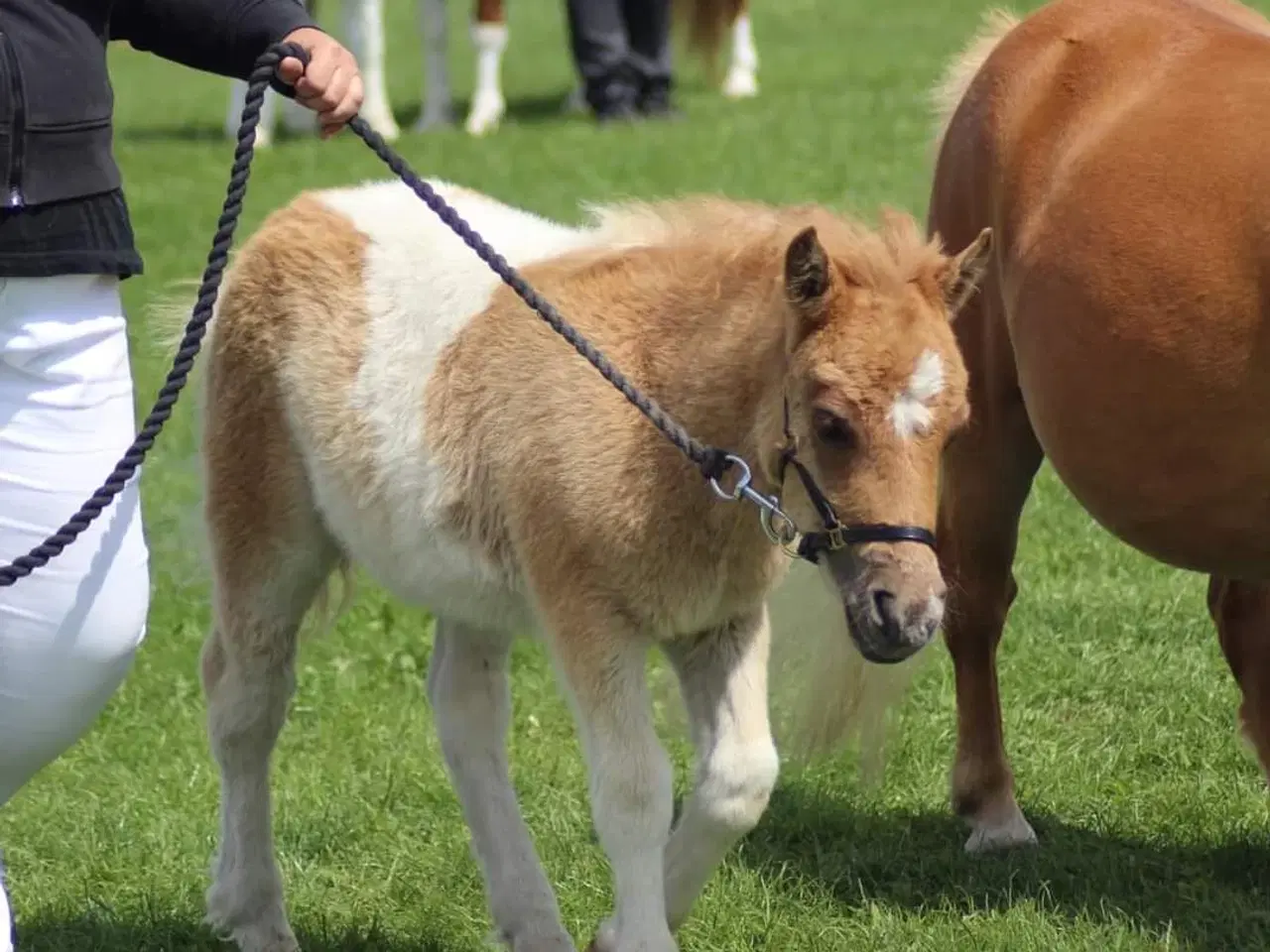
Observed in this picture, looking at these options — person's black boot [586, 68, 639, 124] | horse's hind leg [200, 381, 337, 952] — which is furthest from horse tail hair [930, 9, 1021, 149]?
person's black boot [586, 68, 639, 124]

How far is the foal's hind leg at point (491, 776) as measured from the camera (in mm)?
4016

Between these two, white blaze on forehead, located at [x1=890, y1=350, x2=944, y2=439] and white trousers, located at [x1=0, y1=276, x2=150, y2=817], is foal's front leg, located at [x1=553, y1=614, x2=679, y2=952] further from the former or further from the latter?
white trousers, located at [x1=0, y1=276, x2=150, y2=817]

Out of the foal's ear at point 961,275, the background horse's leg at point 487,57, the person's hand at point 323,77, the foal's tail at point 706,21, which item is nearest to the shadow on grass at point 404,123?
the background horse's leg at point 487,57

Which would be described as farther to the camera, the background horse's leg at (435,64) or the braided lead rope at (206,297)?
the background horse's leg at (435,64)

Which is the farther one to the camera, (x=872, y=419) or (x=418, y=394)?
(x=418, y=394)

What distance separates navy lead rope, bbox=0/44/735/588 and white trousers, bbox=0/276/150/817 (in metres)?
0.04

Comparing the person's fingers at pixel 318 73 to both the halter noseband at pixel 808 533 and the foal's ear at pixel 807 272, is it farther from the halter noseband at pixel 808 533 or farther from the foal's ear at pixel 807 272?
the halter noseband at pixel 808 533

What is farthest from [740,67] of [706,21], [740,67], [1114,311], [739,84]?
[1114,311]

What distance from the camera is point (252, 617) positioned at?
4137 mm

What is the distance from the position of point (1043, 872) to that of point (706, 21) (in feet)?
35.4

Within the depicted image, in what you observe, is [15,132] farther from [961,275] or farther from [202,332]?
[961,275]

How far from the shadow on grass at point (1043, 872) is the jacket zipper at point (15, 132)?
233cm

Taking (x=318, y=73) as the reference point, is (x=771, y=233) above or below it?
below

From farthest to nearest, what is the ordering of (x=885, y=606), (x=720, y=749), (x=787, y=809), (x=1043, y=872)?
1. (x=787, y=809)
2. (x=1043, y=872)
3. (x=720, y=749)
4. (x=885, y=606)
